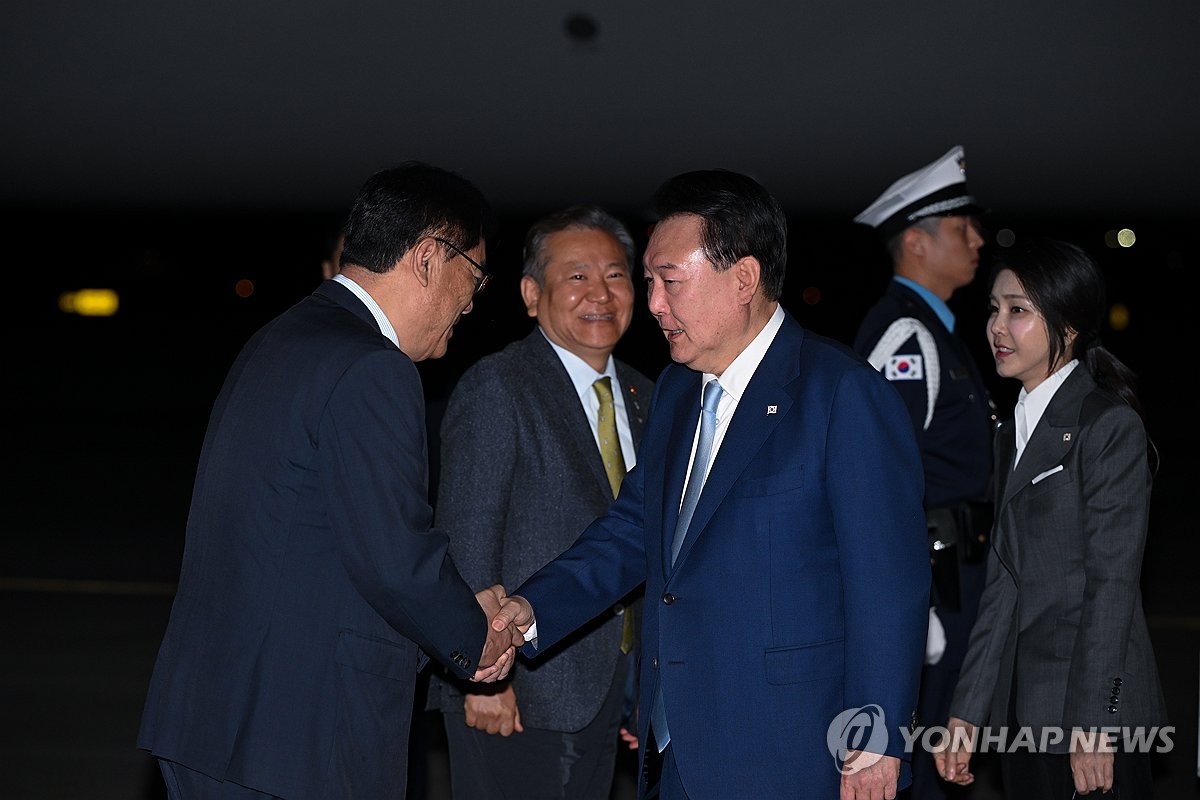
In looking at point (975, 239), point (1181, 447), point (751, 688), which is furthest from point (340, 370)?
point (1181, 447)

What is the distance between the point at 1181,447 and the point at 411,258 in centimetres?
1529

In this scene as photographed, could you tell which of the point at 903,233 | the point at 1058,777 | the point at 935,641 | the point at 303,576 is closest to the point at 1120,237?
the point at 903,233

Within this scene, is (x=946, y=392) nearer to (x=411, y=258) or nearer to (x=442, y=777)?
(x=411, y=258)

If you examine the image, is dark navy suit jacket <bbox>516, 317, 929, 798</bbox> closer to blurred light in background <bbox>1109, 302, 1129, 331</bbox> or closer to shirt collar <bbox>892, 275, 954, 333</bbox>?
shirt collar <bbox>892, 275, 954, 333</bbox>

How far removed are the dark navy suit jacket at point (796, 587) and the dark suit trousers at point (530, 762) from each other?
823 millimetres

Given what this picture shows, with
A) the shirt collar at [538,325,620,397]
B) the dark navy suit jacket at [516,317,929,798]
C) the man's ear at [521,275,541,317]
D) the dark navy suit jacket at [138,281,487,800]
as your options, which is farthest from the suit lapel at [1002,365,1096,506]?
the dark navy suit jacket at [138,281,487,800]

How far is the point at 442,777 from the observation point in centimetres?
462

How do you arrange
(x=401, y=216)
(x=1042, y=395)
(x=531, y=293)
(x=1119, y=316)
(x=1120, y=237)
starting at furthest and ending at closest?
1. (x=1119, y=316)
2. (x=1120, y=237)
3. (x=531, y=293)
4. (x=1042, y=395)
5. (x=401, y=216)

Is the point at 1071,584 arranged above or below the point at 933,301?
below

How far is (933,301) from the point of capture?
4.08 meters

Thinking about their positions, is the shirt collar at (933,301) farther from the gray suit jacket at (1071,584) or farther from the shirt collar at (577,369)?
the shirt collar at (577,369)

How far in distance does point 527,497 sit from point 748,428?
919mm

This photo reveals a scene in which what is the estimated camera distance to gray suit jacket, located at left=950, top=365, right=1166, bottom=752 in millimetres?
2680

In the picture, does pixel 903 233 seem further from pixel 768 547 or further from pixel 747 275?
pixel 768 547
